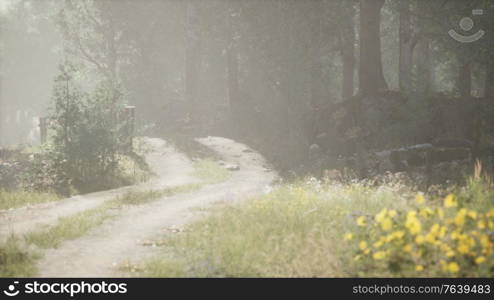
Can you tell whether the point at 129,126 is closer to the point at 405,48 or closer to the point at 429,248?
the point at 405,48

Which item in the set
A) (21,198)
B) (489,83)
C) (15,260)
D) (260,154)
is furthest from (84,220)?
(489,83)

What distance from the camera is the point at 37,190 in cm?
1612

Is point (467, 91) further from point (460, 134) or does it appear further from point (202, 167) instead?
point (202, 167)

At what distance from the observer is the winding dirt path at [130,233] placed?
7.68 m

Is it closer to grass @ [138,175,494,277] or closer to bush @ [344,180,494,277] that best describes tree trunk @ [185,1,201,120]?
grass @ [138,175,494,277]

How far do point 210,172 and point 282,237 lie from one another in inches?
453

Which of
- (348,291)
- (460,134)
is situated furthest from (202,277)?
(460,134)

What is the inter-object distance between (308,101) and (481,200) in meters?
22.4

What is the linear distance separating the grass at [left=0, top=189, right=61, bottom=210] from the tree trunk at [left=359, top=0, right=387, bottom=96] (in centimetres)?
1482

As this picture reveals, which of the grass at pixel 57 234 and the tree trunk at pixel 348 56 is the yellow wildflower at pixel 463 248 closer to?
the grass at pixel 57 234

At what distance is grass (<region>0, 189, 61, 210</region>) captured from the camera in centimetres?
1406

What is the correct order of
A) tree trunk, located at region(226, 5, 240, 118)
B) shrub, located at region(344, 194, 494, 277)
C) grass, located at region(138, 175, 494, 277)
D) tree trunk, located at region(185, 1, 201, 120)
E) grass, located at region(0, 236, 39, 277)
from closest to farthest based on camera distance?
1. shrub, located at region(344, 194, 494, 277)
2. grass, located at region(138, 175, 494, 277)
3. grass, located at region(0, 236, 39, 277)
4. tree trunk, located at region(185, 1, 201, 120)
5. tree trunk, located at region(226, 5, 240, 118)

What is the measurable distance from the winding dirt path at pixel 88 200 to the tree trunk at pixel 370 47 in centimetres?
920

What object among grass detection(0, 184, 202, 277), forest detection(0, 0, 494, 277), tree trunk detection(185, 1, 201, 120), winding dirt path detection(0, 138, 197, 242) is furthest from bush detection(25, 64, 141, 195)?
tree trunk detection(185, 1, 201, 120)
